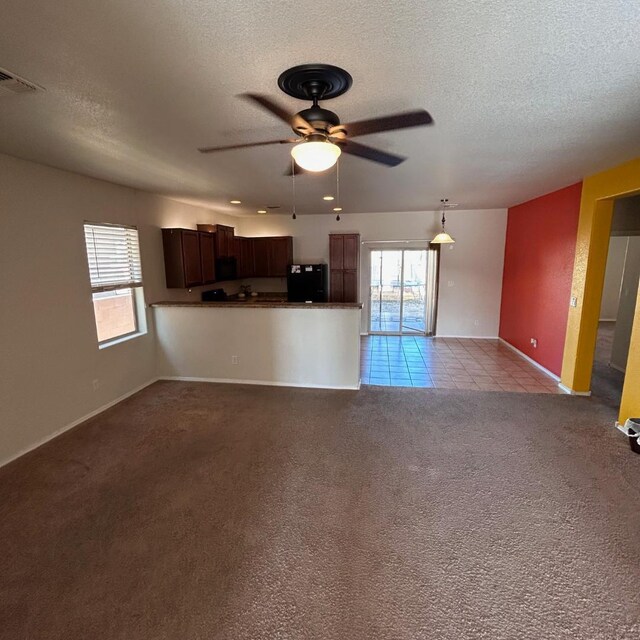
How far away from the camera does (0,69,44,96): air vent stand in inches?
60.2

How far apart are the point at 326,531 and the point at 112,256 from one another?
12.0 feet

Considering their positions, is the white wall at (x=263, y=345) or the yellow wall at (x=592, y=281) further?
the white wall at (x=263, y=345)

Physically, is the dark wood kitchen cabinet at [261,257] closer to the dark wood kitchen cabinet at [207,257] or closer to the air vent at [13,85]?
the dark wood kitchen cabinet at [207,257]

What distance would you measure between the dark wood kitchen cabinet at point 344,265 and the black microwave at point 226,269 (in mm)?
1887

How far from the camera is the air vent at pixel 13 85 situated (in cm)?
153

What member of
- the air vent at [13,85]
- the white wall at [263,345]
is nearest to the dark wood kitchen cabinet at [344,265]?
the white wall at [263,345]

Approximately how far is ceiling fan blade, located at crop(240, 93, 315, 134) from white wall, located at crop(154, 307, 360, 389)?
248cm

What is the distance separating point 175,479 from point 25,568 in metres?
0.90

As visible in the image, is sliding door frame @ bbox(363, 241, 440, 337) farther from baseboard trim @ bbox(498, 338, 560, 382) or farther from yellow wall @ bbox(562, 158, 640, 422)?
yellow wall @ bbox(562, 158, 640, 422)

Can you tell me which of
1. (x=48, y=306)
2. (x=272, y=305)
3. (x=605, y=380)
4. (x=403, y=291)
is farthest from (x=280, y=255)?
(x=605, y=380)

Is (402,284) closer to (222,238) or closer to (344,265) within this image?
(344,265)

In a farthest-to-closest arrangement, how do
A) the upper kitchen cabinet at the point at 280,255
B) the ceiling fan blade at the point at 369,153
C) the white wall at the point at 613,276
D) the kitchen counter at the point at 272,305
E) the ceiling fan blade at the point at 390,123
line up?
the white wall at the point at 613,276 < the upper kitchen cabinet at the point at 280,255 < the kitchen counter at the point at 272,305 < the ceiling fan blade at the point at 369,153 < the ceiling fan blade at the point at 390,123

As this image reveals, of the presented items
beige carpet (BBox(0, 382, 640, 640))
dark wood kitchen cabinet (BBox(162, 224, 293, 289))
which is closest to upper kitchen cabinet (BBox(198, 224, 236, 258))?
dark wood kitchen cabinet (BBox(162, 224, 293, 289))

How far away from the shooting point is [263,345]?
4.39 metres
